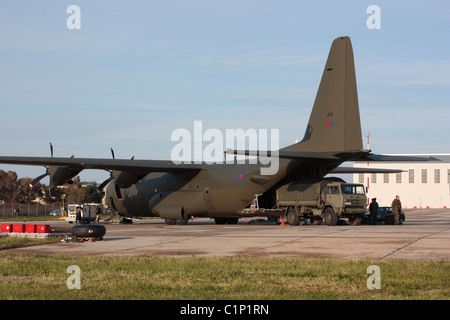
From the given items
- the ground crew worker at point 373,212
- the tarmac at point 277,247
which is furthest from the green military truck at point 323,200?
the tarmac at point 277,247

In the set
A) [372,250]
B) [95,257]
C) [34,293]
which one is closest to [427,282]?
[372,250]

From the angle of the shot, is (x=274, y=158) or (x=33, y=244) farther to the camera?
(x=274, y=158)

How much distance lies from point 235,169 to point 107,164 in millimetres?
7251

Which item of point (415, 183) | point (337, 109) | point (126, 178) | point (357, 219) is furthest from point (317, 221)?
point (415, 183)

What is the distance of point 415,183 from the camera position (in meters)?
82.2

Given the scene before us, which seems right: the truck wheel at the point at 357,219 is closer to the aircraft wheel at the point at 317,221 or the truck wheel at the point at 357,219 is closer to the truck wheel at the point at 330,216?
the truck wheel at the point at 330,216

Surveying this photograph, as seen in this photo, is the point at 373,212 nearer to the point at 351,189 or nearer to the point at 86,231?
the point at 351,189

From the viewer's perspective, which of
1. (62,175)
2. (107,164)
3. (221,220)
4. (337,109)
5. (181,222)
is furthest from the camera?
(221,220)

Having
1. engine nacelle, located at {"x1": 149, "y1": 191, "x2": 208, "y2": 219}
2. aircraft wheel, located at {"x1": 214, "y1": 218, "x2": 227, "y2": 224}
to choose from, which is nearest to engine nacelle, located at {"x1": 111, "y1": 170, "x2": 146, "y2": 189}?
engine nacelle, located at {"x1": 149, "y1": 191, "x2": 208, "y2": 219}

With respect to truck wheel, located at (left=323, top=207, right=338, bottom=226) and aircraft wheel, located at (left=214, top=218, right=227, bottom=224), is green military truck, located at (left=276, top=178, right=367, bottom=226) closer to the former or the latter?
truck wheel, located at (left=323, top=207, right=338, bottom=226)

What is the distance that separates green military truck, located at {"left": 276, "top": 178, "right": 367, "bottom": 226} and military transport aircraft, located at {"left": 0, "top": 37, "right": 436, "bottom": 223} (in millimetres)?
921

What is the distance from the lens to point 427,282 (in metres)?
10.4

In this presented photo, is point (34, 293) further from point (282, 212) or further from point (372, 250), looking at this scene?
point (282, 212)
